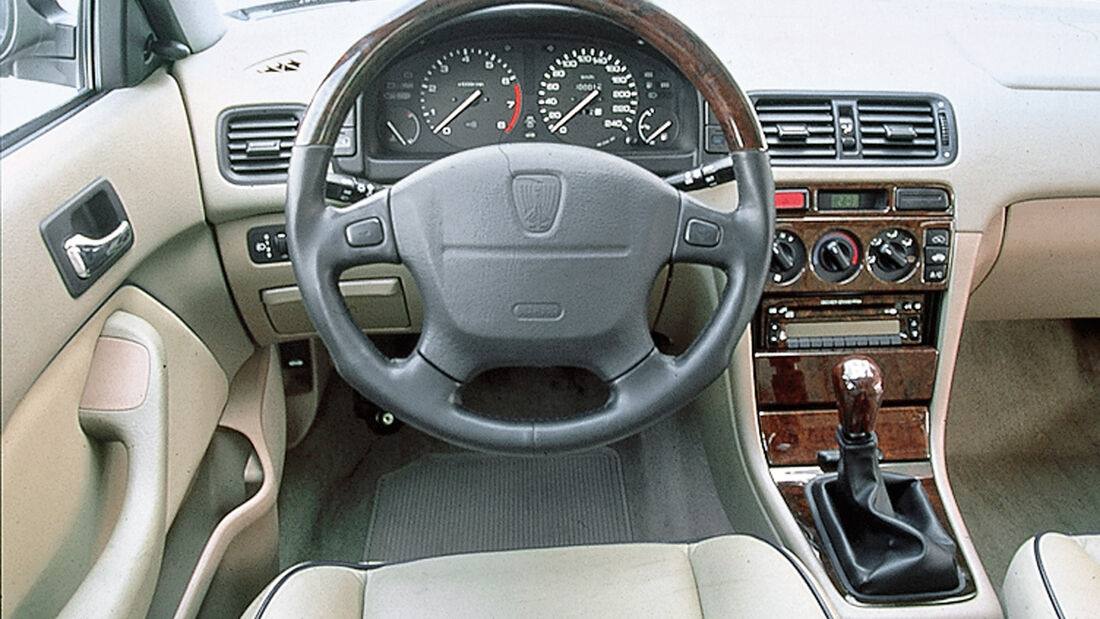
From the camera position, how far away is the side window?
4.03 feet

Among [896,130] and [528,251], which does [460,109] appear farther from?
[896,130]

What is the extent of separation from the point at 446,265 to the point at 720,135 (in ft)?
2.10

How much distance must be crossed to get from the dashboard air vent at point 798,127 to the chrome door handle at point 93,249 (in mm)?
947

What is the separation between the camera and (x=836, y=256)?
1.50 metres

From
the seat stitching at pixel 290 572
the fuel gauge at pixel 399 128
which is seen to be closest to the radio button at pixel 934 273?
the fuel gauge at pixel 399 128

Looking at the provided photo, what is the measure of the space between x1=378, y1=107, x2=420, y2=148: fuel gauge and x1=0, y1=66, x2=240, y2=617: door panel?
0.29m

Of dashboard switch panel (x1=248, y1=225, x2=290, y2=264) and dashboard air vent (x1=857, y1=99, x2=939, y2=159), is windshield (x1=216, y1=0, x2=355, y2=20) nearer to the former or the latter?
dashboard switch panel (x1=248, y1=225, x2=290, y2=264)

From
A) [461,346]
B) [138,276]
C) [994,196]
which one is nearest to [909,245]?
[994,196]

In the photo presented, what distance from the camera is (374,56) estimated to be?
3.32 feet

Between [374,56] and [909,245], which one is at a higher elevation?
[374,56]

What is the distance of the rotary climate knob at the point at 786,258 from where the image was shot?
4.91 ft

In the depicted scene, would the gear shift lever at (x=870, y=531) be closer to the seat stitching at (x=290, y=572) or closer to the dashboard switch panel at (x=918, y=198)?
the dashboard switch panel at (x=918, y=198)

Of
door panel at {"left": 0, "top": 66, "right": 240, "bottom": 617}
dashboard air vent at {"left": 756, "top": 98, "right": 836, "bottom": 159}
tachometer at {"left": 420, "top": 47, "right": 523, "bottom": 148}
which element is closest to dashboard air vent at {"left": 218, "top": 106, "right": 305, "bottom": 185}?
door panel at {"left": 0, "top": 66, "right": 240, "bottom": 617}

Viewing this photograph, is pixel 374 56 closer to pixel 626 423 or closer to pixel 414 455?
pixel 626 423
